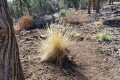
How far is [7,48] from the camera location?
1.99 m

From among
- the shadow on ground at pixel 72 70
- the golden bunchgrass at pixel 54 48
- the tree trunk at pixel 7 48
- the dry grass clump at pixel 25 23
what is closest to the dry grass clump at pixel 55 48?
the golden bunchgrass at pixel 54 48

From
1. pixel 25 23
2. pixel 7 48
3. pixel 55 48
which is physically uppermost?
pixel 7 48

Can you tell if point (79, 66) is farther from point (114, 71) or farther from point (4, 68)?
point (4, 68)

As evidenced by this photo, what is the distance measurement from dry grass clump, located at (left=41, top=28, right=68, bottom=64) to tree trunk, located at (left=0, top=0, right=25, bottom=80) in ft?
9.65

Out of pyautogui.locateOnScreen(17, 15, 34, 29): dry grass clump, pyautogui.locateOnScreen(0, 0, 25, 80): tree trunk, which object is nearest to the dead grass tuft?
pyautogui.locateOnScreen(0, 0, 25, 80): tree trunk

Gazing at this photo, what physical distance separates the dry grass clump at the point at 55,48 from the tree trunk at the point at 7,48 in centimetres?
294

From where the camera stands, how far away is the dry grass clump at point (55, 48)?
5039mm

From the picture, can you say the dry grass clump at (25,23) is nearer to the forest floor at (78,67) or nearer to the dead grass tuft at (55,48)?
the forest floor at (78,67)

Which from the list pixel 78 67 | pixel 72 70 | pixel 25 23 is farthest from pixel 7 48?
pixel 25 23

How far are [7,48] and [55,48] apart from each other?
3.09 metres

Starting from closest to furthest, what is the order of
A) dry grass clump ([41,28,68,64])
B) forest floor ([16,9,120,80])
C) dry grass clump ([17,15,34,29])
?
forest floor ([16,9,120,80]) → dry grass clump ([41,28,68,64]) → dry grass clump ([17,15,34,29])

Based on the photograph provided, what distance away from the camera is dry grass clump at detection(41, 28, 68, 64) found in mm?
5039

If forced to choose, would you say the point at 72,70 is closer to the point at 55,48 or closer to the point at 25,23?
the point at 55,48

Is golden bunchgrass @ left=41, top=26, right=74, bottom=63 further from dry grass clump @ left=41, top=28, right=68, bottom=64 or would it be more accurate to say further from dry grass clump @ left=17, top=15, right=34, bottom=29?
dry grass clump @ left=17, top=15, right=34, bottom=29
